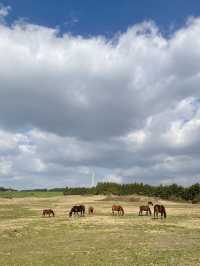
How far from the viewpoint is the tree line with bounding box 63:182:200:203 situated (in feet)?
332

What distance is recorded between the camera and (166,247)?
25641 mm

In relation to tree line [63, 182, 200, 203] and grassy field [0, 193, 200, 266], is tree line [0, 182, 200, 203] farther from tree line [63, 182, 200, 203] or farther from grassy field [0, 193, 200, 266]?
grassy field [0, 193, 200, 266]

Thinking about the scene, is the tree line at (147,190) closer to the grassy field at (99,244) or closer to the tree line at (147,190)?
the tree line at (147,190)

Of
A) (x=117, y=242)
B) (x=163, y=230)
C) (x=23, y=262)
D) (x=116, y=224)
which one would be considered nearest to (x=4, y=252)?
(x=23, y=262)

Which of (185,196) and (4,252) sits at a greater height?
(185,196)

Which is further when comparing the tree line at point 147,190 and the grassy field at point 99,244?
the tree line at point 147,190

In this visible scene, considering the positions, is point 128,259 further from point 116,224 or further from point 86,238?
point 116,224

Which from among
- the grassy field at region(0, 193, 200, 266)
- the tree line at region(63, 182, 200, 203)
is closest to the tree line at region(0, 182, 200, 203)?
the tree line at region(63, 182, 200, 203)

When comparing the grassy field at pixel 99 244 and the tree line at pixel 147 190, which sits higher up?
the tree line at pixel 147 190

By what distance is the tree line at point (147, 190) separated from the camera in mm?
101325

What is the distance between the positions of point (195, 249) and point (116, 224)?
15.6 metres

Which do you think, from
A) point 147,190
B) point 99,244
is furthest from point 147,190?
point 99,244

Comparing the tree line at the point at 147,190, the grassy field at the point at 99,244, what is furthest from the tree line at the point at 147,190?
the grassy field at the point at 99,244

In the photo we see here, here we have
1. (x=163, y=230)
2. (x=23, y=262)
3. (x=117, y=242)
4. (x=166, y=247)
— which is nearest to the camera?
(x=23, y=262)
